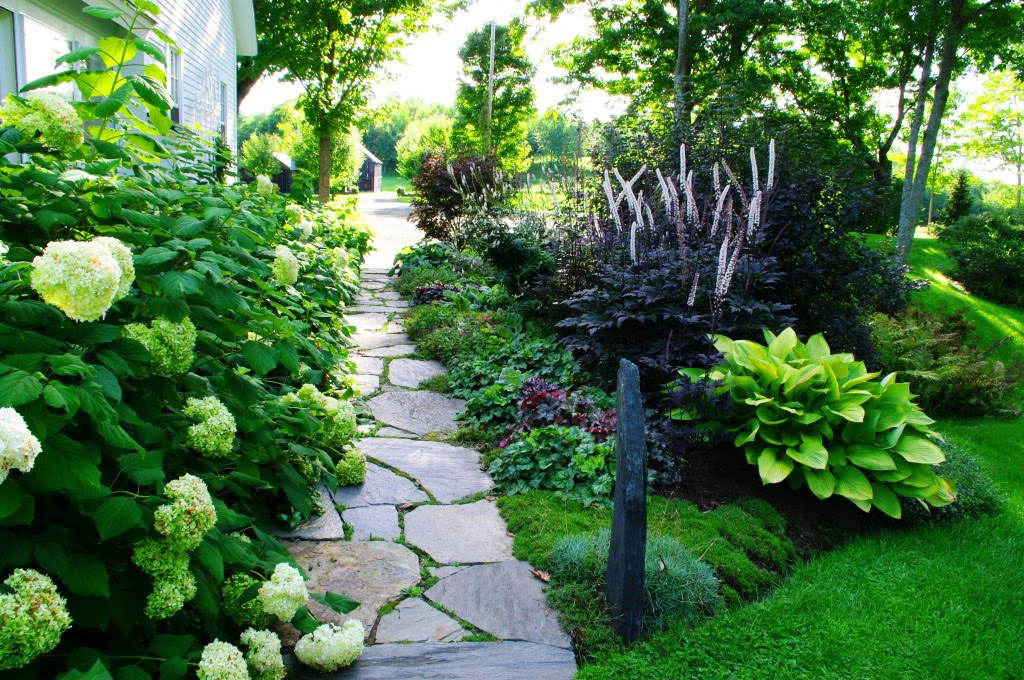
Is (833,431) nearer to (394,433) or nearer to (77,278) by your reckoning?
(394,433)

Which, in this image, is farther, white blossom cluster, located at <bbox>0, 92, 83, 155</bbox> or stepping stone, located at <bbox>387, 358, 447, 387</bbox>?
stepping stone, located at <bbox>387, 358, 447, 387</bbox>

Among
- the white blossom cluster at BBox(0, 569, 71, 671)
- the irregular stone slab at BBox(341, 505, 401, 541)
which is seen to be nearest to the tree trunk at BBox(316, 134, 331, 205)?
the irregular stone slab at BBox(341, 505, 401, 541)

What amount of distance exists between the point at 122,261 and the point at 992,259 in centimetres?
1121

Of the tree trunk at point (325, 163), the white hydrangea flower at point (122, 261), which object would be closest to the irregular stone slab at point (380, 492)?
the white hydrangea flower at point (122, 261)

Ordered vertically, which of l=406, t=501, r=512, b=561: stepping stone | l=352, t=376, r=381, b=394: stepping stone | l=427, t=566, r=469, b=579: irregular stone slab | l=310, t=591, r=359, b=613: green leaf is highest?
l=352, t=376, r=381, b=394: stepping stone

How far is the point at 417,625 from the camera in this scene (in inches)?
92.8

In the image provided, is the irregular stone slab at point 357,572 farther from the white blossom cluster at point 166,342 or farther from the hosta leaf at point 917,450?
the hosta leaf at point 917,450

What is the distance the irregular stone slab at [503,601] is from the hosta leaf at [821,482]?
1.55 metres

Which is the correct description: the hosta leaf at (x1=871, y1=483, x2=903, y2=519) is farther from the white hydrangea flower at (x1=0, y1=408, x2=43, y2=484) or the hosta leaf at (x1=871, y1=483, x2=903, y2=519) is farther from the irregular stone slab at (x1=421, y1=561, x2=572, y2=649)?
the white hydrangea flower at (x1=0, y1=408, x2=43, y2=484)

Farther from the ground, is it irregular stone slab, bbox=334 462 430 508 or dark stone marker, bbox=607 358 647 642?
dark stone marker, bbox=607 358 647 642

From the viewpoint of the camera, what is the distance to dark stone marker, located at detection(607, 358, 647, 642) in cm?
232

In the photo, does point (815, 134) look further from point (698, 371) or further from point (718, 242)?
point (698, 371)

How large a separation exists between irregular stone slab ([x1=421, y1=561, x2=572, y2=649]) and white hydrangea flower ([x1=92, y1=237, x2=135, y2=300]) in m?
1.57

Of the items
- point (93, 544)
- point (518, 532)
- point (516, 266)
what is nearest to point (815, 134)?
point (516, 266)
